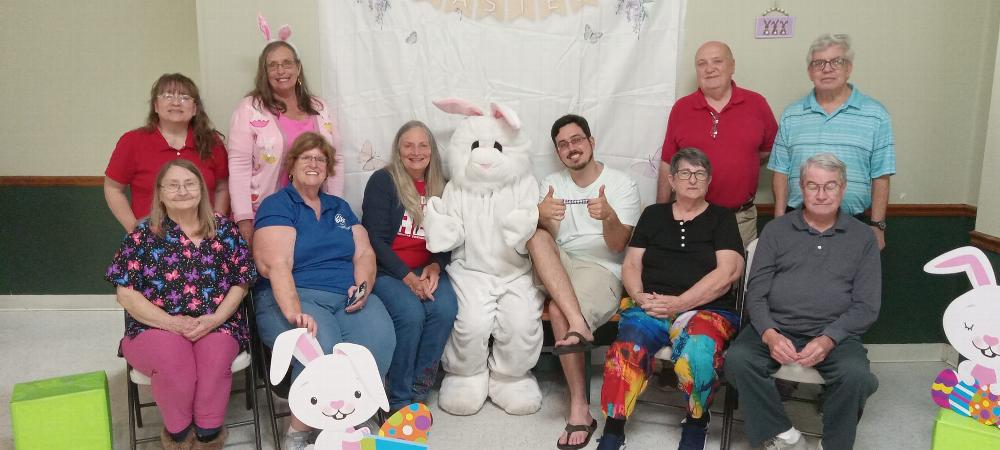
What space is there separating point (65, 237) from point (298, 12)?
7.03 ft

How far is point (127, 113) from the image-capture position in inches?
155

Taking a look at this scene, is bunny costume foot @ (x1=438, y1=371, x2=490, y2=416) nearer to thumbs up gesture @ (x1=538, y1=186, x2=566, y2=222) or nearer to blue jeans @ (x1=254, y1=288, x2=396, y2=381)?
blue jeans @ (x1=254, y1=288, x2=396, y2=381)

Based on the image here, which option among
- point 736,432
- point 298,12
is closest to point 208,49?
point 298,12

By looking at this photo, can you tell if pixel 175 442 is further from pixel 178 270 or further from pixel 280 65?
pixel 280 65

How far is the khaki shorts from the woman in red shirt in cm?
139

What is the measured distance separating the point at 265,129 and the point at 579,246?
133 centimetres

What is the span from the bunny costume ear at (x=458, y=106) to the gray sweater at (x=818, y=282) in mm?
1229

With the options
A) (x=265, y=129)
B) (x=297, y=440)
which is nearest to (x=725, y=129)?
(x=265, y=129)

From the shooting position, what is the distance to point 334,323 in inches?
95.5

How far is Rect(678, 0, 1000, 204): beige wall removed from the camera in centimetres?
303

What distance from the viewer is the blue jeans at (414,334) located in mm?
2586

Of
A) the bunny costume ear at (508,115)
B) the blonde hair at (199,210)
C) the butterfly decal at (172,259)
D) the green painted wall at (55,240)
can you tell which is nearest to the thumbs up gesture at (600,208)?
the bunny costume ear at (508,115)

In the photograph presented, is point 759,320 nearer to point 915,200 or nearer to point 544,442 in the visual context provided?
point 544,442

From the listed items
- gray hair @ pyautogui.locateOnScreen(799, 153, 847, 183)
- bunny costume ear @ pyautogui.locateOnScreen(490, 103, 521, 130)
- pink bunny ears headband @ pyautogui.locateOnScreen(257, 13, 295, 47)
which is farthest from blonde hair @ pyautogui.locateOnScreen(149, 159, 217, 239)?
gray hair @ pyautogui.locateOnScreen(799, 153, 847, 183)
